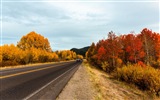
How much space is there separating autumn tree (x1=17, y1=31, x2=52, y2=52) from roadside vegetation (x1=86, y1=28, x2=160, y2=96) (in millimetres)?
38466

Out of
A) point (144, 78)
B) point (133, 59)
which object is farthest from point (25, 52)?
point (144, 78)

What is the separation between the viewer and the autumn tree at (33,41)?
79.3m

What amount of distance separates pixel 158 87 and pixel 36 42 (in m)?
75.9

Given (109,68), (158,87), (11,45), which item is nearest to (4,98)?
(158,87)

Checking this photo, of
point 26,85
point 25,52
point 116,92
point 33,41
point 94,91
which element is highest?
point 33,41

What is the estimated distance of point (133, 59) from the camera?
172ft

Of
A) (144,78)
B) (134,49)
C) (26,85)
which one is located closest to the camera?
(26,85)

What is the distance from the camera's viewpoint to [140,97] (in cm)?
1557

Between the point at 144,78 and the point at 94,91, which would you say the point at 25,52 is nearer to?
the point at 144,78

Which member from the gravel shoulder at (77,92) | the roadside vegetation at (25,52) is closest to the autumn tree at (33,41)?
the roadside vegetation at (25,52)

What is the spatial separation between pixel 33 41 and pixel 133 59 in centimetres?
4887

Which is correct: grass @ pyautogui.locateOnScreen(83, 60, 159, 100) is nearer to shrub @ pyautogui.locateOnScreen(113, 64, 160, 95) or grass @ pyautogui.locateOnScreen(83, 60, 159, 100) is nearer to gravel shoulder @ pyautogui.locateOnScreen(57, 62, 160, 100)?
gravel shoulder @ pyautogui.locateOnScreen(57, 62, 160, 100)

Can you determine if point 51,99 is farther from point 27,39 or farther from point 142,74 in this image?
point 27,39

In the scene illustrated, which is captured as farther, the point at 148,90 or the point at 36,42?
the point at 36,42
